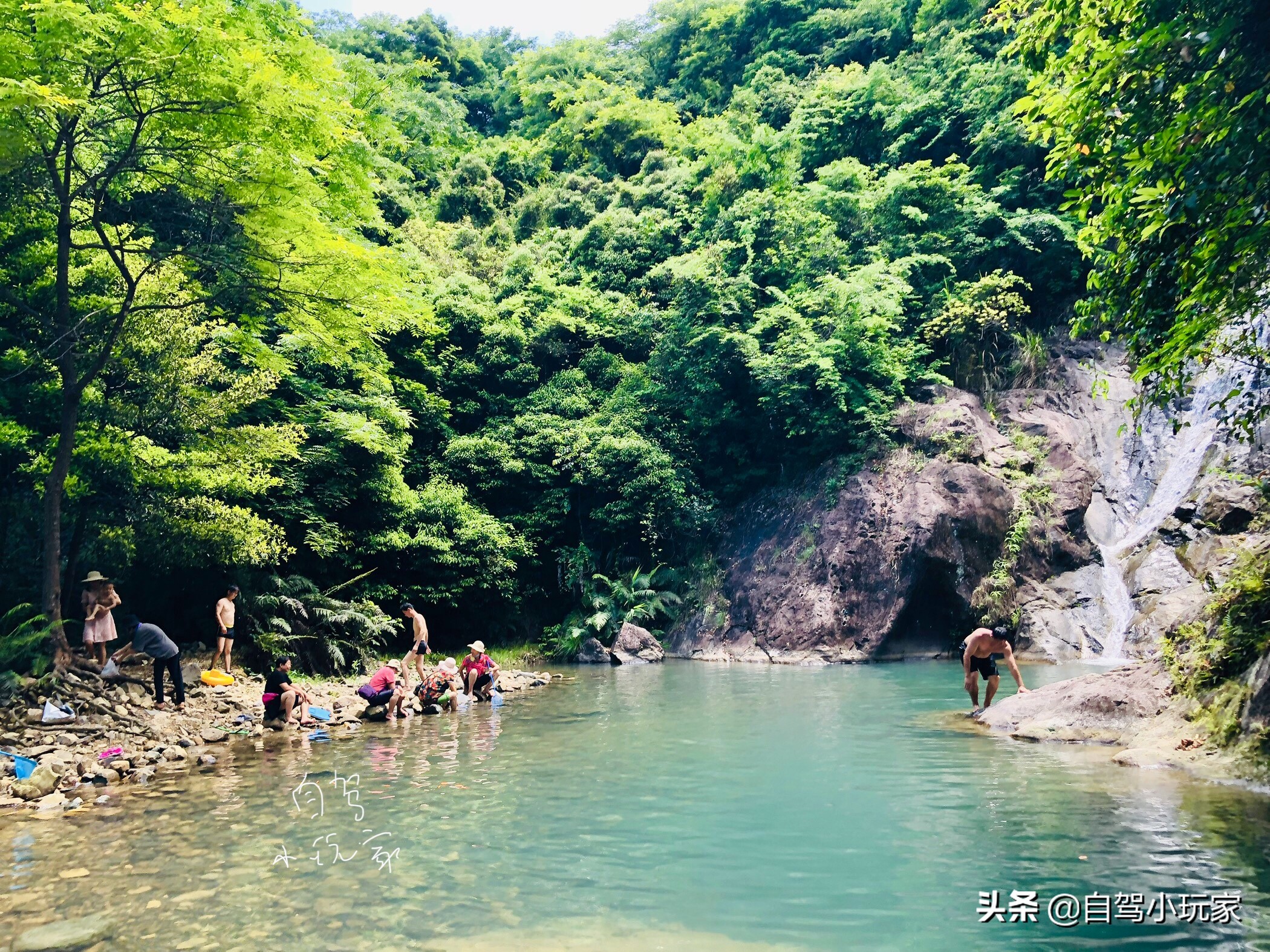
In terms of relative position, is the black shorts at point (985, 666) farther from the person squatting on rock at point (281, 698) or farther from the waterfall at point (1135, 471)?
the person squatting on rock at point (281, 698)

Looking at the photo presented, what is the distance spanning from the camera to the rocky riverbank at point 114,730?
8.32 meters

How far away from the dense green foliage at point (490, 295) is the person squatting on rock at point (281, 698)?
2.36 metres

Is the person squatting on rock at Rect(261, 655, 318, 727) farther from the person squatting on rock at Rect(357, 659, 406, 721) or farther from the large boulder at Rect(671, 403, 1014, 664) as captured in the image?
the large boulder at Rect(671, 403, 1014, 664)

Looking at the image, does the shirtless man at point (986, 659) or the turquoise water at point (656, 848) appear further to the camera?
the shirtless man at point (986, 659)

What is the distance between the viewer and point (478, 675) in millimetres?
15219

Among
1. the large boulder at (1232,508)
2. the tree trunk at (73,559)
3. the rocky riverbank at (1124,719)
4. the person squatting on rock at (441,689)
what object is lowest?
the person squatting on rock at (441,689)

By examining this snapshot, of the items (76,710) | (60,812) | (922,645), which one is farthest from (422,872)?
(922,645)

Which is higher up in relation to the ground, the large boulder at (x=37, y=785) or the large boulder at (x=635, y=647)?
the large boulder at (x=37, y=785)

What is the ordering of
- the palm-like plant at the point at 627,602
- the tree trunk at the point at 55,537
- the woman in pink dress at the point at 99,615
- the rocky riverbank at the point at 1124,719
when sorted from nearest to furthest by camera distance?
1. the rocky riverbank at the point at 1124,719
2. the tree trunk at the point at 55,537
3. the woman in pink dress at the point at 99,615
4. the palm-like plant at the point at 627,602

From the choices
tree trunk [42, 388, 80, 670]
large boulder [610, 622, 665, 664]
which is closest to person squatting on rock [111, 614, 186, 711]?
tree trunk [42, 388, 80, 670]

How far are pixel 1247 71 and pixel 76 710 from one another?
1371 centimetres

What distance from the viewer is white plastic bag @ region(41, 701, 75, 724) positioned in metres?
10.0

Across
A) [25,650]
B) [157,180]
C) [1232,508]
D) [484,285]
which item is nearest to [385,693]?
[25,650]

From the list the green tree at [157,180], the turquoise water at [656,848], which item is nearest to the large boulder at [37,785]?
the turquoise water at [656,848]
